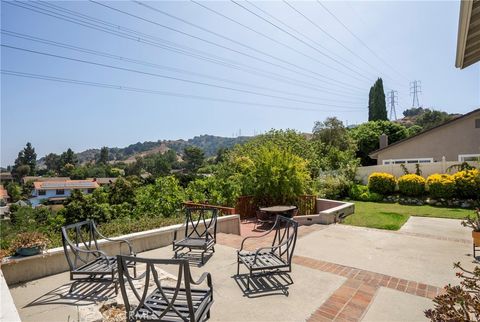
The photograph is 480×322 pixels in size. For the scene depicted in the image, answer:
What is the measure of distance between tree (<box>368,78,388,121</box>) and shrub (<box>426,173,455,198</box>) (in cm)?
3284

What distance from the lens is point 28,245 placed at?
4.69 metres

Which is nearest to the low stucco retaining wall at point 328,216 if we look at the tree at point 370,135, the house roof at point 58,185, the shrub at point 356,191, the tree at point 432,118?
the shrub at point 356,191

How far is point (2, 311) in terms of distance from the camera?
269 cm

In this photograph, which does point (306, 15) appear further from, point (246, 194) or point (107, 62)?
point (107, 62)

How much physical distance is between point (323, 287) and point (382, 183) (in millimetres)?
13950

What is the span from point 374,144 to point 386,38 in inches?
967

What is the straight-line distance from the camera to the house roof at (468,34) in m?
2.87

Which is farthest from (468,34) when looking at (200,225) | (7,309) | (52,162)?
(52,162)

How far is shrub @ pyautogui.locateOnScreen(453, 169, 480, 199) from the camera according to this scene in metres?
13.3

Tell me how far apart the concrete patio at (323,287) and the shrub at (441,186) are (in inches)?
314

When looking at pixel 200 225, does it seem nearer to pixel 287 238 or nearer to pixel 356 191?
pixel 287 238

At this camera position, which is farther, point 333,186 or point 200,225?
point 333,186

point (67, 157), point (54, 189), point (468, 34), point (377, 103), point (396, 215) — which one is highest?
point (377, 103)

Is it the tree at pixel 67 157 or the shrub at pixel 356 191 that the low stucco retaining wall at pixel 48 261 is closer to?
the shrub at pixel 356 191
